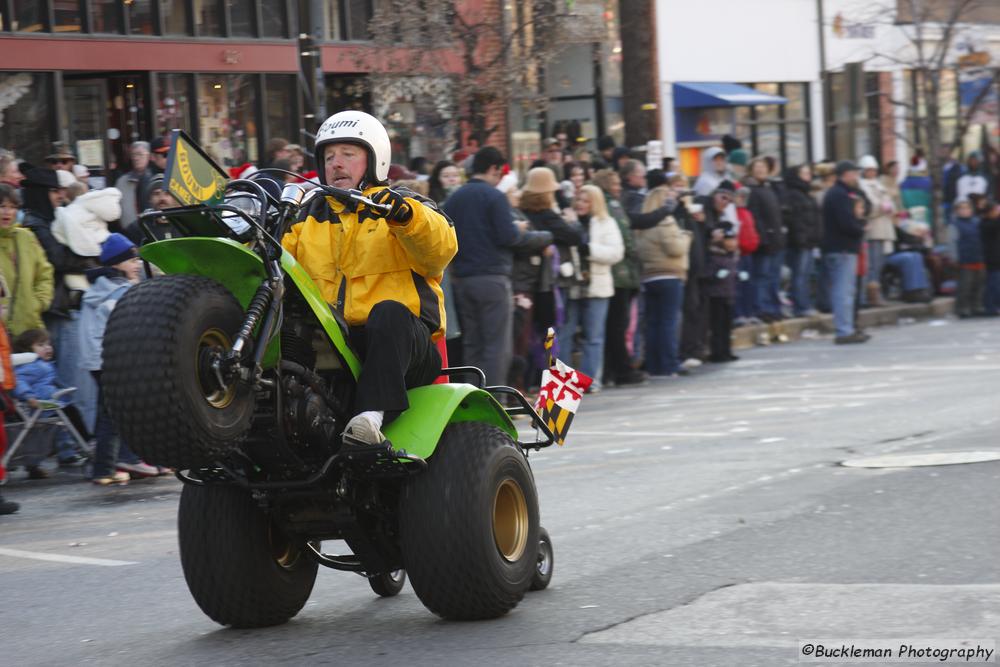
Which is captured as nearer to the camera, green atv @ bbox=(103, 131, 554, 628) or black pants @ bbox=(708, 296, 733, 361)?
green atv @ bbox=(103, 131, 554, 628)

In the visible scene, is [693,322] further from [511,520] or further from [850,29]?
[850,29]

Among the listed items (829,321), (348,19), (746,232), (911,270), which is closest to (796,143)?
(911,270)

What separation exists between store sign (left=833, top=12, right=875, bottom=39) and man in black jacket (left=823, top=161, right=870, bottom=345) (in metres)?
18.0

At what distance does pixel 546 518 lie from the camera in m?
9.09

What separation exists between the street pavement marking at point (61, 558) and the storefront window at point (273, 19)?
14.5 metres

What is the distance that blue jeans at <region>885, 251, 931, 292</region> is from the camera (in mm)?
23688

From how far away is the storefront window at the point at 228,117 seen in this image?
70.8 feet

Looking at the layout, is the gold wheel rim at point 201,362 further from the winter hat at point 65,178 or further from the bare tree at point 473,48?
the bare tree at point 473,48

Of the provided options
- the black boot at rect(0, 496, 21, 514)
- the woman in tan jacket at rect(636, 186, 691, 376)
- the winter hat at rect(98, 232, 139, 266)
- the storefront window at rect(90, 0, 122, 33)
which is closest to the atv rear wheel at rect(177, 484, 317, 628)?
the black boot at rect(0, 496, 21, 514)

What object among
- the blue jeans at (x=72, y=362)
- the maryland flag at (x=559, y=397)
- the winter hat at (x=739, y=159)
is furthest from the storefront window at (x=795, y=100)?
the maryland flag at (x=559, y=397)

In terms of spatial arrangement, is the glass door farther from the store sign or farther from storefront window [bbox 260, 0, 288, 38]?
the store sign

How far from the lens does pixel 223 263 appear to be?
226 inches

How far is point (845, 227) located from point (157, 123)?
8.71 meters

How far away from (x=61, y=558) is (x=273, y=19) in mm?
15094
